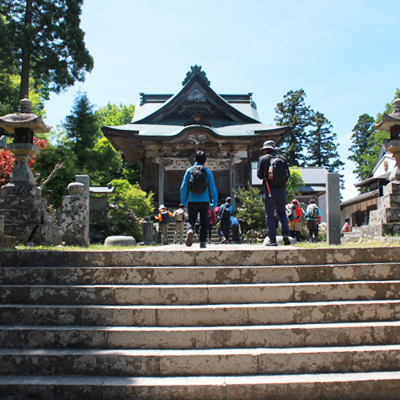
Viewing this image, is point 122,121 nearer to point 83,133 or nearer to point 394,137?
point 83,133

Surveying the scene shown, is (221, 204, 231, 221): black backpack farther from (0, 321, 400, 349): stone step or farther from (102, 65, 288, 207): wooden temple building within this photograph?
(0, 321, 400, 349): stone step

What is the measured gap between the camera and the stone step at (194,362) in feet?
11.6

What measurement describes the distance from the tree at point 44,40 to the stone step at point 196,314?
18084 millimetres

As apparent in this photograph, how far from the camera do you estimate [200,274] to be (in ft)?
14.4

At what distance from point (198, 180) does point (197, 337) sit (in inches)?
109

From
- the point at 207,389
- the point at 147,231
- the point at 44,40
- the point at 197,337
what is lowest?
the point at 207,389

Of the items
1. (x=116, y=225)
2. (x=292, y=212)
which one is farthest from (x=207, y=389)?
(x=116, y=225)

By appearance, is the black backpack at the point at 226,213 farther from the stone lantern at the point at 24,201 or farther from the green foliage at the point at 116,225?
the stone lantern at the point at 24,201

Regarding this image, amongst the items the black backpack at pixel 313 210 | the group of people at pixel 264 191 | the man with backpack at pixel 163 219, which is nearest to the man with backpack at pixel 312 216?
the black backpack at pixel 313 210

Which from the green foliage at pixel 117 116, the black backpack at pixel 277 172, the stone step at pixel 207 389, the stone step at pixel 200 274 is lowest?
the stone step at pixel 207 389

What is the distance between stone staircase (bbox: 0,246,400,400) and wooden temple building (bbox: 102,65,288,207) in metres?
13.1

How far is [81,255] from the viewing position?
4629 mm

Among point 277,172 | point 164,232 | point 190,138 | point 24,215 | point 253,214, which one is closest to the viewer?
point 277,172

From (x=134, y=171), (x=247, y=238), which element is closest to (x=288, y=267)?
(x=247, y=238)
